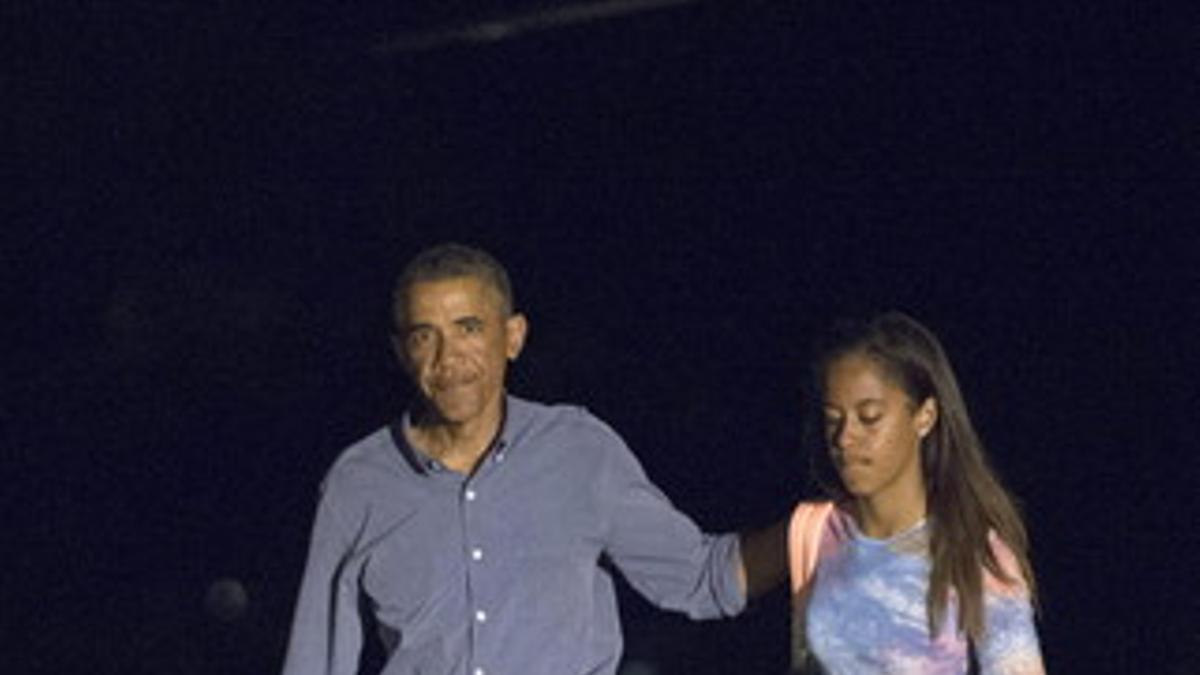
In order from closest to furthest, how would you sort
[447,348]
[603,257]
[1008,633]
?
[1008,633]
[447,348]
[603,257]

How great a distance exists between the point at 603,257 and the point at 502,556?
1216 mm

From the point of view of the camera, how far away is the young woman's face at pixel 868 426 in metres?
3.37

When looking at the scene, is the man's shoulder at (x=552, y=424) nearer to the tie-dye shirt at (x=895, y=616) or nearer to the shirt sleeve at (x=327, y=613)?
the shirt sleeve at (x=327, y=613)

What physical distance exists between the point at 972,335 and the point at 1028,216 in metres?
0.27

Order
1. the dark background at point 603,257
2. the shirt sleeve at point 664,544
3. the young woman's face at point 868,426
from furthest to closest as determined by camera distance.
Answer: the dark background at point 603,257 → the shirt sleeve at point 664,544 → the young woman's face at point 868,426

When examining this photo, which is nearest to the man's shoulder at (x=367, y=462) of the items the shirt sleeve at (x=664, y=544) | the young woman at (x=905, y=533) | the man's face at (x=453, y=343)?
the man's face at (x=453, y=343)

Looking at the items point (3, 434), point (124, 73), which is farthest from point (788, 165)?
point (3, 434)

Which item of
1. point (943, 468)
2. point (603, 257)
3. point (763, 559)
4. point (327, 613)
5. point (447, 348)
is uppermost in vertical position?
point (603, 257)

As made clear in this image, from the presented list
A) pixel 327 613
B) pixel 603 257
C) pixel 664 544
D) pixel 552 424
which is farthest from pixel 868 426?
pixel 603 257

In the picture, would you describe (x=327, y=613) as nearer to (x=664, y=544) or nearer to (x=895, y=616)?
(x=664, y=544)

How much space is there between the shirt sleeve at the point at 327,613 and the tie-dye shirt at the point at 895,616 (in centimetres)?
87

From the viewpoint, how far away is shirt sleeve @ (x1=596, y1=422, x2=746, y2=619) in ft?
12.2

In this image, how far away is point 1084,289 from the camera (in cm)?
420

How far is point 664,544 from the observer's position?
3.76 meters
